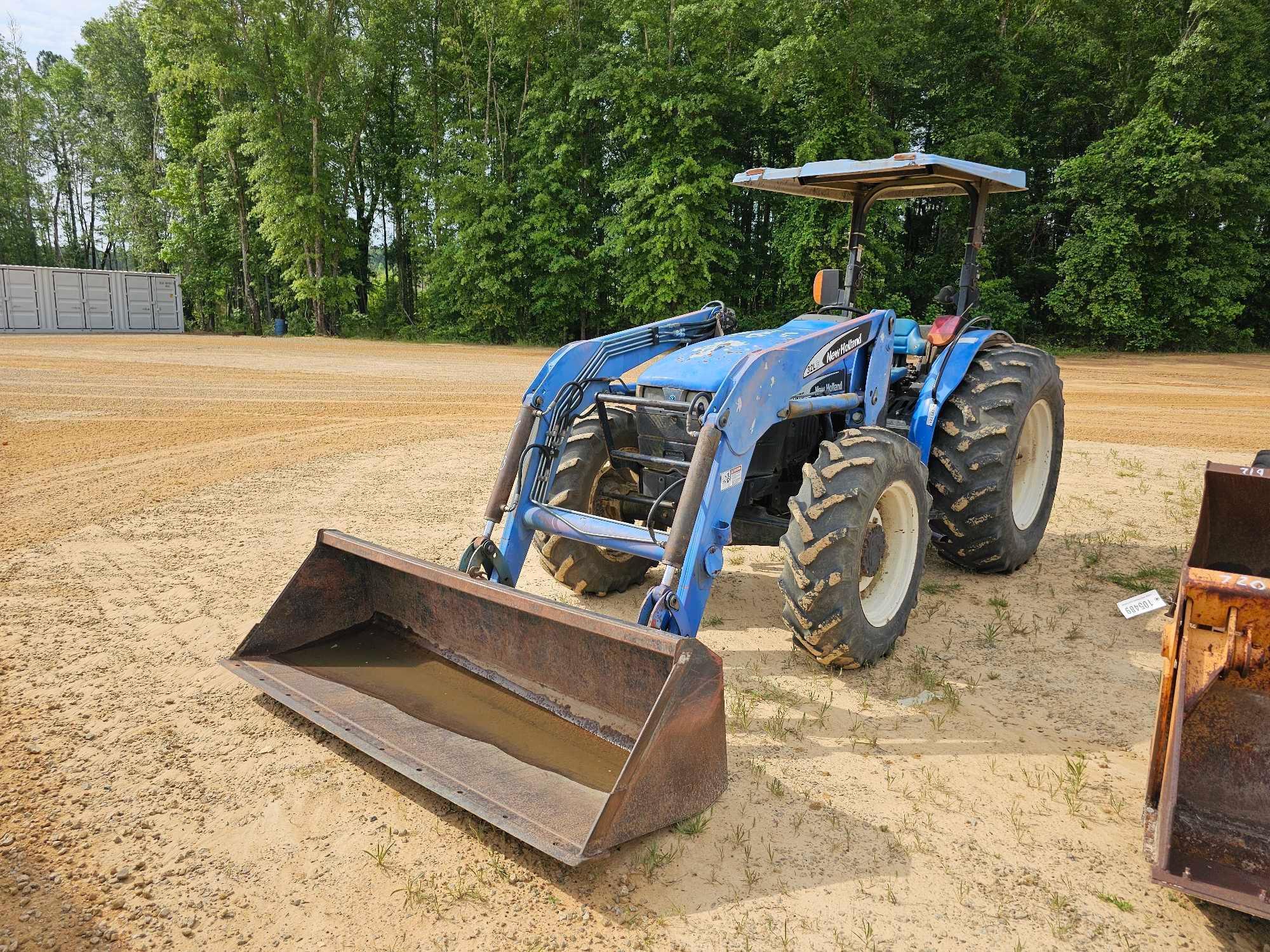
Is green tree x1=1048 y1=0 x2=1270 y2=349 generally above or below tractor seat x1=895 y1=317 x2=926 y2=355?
above

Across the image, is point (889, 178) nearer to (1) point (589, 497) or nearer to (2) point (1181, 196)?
(1) point (589, 497)

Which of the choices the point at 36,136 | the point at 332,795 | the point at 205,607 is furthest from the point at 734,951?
the point at 36,136

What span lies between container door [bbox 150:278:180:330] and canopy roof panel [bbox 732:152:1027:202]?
32.7 metres

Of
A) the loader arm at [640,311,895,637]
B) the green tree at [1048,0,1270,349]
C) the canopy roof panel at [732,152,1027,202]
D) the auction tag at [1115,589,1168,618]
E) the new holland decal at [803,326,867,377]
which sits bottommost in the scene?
the auction tag at [1115,589,1168,618]

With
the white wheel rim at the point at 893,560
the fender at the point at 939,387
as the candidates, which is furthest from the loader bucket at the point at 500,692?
the fender at the point at 939,387

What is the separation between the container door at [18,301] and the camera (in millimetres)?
28547

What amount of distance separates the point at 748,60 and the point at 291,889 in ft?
84.4

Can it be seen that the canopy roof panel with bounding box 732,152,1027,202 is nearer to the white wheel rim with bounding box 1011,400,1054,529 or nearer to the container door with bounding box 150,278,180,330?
the white wheel rim with bounding box 1011,400,1054,529

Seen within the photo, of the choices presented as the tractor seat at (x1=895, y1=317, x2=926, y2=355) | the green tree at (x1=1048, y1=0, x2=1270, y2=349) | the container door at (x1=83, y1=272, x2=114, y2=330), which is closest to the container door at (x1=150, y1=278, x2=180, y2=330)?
the container door at (x1=83, y1=272, x2=114, y2=330)

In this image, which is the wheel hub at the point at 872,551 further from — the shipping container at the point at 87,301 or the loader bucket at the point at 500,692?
the shipping container at the point at 87,301

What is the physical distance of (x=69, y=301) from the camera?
30047 mm

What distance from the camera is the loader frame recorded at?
3652mm

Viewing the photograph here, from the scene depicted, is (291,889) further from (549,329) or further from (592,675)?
(549,329)

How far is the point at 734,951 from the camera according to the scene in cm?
255
